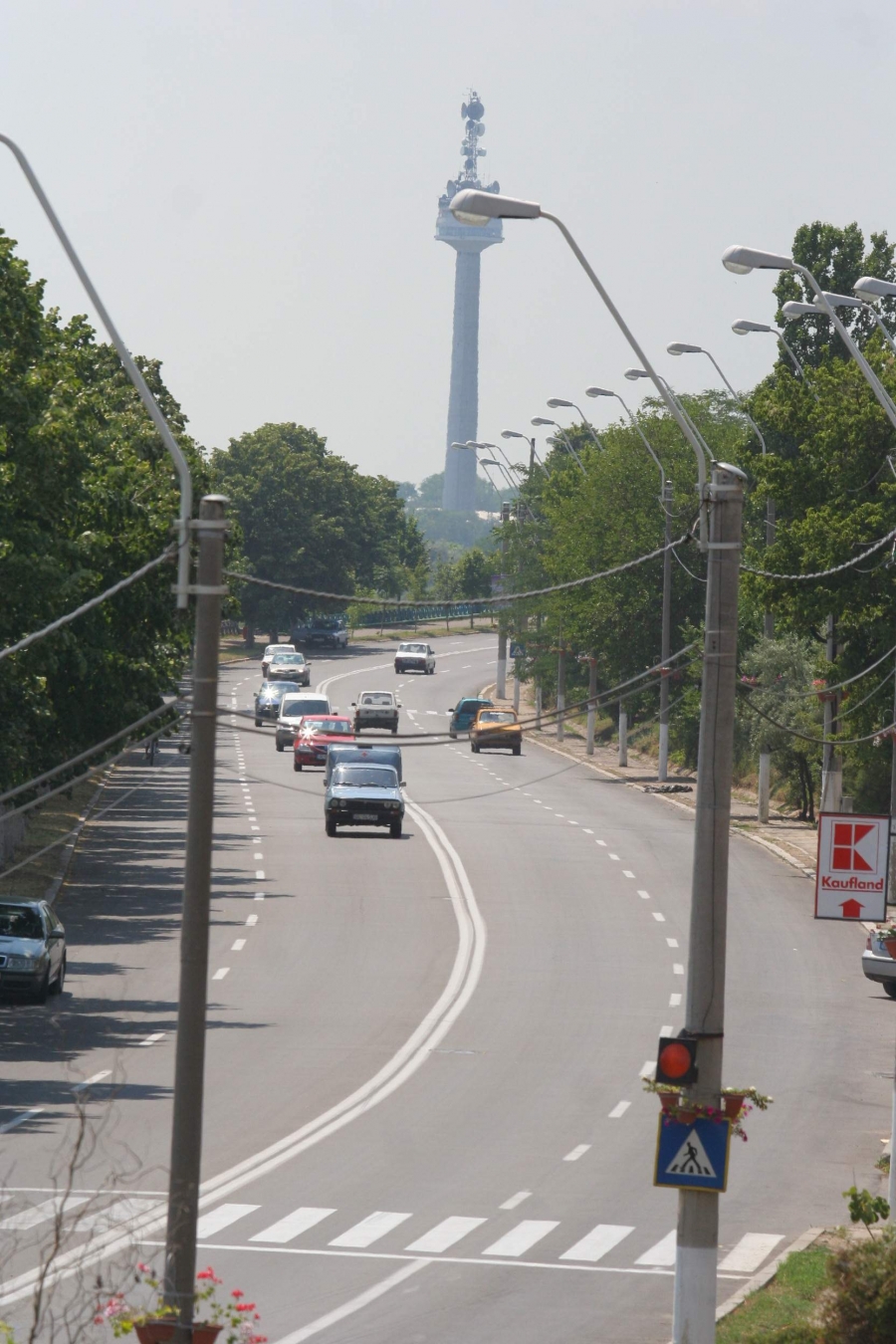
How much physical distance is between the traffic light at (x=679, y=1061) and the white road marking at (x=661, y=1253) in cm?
380

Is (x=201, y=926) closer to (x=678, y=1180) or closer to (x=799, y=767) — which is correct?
(x=678, y=1180)

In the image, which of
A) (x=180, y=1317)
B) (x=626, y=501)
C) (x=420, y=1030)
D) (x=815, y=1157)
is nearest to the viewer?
(x=180, y=1317)

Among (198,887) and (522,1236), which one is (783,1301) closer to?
(522,1236)

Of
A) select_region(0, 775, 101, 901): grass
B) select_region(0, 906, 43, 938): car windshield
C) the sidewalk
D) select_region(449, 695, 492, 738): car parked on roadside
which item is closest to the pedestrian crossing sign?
select_region(0, 906, 43, 938): car windshield

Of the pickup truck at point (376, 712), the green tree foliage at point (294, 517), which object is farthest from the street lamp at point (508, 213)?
the green tree foliage at point (294, 517)

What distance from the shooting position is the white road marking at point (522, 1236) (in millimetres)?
17172

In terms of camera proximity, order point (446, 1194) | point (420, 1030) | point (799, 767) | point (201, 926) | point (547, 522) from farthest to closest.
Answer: point (547, 522) < point (799, 767) < point (420, 1030) < point (446, 1194) < point (201, 926)

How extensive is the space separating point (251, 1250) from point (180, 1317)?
19.2ft

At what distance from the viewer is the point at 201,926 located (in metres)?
11.7

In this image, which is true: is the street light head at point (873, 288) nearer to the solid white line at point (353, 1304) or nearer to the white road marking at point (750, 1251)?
the white road marking at point (750, 1251)

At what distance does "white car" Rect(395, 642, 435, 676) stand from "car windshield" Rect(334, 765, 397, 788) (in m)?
61.8

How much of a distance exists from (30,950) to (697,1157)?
16.9 m

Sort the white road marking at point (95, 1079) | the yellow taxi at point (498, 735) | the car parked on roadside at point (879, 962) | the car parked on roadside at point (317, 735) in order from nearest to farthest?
the white road marking at point (95, 1079), the car parked on roadside at point (879, 962), the car parked on roadside at point (317, 735), the yellow taxi at point (498, 735)

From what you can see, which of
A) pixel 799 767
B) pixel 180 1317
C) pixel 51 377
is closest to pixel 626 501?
pixel 799 767
